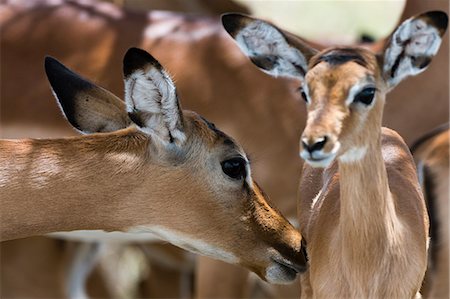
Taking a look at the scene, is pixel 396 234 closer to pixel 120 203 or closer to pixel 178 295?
pixel 120 203

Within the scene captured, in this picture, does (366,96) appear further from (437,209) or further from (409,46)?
(437,209)

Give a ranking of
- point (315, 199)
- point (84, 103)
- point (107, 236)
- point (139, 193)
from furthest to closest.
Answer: point (107, 236), point (315, 199), point (84, 103), point (139, 193)

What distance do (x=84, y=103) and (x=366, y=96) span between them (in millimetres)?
903

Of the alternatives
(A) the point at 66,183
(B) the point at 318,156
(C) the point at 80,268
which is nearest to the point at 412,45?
(B) the point at 318,156

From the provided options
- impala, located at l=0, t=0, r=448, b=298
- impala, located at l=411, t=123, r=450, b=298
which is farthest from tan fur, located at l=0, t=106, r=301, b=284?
impala, located at l=0, t=0, r=448, b=298

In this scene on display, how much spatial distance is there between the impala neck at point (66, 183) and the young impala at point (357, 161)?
58 centimetres

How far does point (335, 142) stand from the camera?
3799 millimetres

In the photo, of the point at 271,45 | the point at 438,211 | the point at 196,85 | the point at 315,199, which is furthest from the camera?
the point at 196,85

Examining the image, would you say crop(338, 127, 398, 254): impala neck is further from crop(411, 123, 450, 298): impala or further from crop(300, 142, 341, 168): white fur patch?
crop(411, 123, 450, 298): impala

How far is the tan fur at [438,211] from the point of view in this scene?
5227 millimetres

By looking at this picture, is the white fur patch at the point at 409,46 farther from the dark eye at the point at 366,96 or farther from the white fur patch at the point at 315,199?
the white fur patch at the point at 315,199

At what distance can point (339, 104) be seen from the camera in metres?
3.87

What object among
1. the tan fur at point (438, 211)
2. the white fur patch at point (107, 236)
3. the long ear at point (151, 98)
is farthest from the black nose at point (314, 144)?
the white fur patch at point (107, 236)

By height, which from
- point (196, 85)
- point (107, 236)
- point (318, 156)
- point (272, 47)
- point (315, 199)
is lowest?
point (107, 236)
